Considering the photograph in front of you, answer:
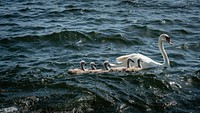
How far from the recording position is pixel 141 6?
2212cm

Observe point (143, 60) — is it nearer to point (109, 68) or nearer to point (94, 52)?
point (109, 68)

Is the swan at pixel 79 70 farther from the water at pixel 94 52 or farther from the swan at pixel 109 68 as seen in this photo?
the swan at pixel 109 68

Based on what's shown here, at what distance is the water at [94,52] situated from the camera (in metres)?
9.71

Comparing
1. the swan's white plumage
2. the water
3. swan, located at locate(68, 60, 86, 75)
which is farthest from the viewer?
the swan's white plumage

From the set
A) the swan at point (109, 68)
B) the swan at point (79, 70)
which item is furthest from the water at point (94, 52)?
the swan at point (109, 68)

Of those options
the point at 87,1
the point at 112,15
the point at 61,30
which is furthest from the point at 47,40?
the point at 87,1

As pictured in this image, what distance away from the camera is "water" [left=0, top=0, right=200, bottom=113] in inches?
382

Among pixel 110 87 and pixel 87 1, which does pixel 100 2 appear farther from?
pixel 110 87

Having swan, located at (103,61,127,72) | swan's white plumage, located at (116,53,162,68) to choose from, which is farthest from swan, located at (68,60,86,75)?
swan's white plumage, located at (116,53,162,68)

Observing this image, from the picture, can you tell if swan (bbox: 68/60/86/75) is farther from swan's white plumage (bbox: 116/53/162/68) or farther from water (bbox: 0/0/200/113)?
swan's white plumage (bbox: 116/53/162/68)

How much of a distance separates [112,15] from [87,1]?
420cm

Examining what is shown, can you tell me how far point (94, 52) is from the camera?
14320mm

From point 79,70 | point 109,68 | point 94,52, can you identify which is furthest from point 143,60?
point 79,70

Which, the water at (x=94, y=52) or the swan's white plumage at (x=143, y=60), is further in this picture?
the swan's white plumage at (x=143, y=60)
